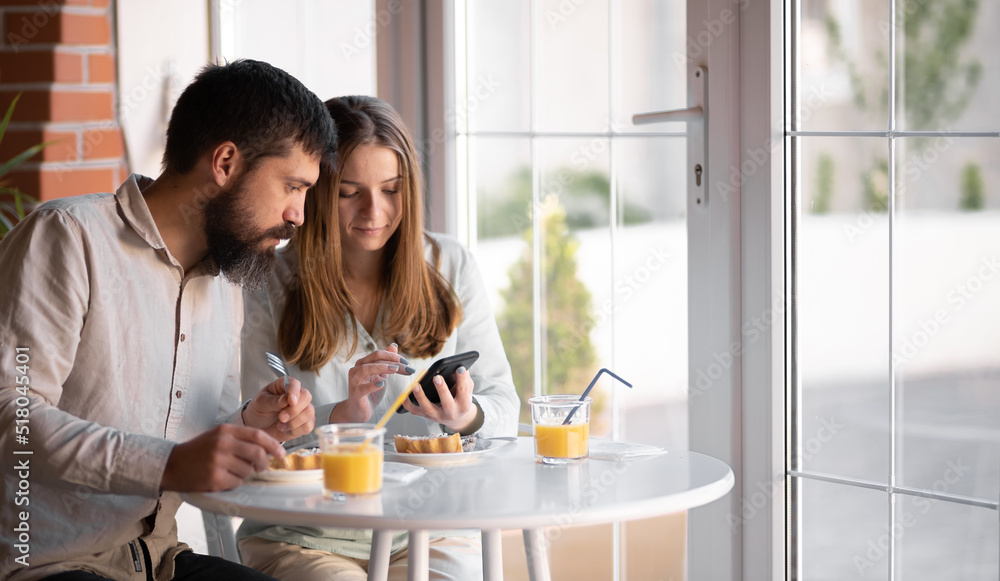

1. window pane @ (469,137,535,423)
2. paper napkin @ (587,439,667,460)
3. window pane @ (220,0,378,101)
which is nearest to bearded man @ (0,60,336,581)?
paper napkin @ (587,439,667,460)

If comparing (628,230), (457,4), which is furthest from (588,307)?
(457,4)

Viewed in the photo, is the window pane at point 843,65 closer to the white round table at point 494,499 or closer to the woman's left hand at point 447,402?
the white round table at point 494,499

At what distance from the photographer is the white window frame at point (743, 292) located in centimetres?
205

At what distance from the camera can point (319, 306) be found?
6.65 ft

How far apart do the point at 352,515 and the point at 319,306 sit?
0.78 metres

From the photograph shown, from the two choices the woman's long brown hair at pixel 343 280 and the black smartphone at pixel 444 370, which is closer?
the black smartphone at pixel 444 370

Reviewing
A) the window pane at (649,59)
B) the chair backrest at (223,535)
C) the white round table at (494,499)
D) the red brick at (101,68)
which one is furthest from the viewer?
the red brick at (101,68)

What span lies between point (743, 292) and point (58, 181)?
1.85m

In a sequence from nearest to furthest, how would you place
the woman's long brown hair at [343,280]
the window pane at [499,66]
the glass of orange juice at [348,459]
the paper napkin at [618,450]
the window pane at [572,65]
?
the glass of orange juice at [348,459]
the paper napkin at [618,450]
the woman's long brown hair at [343,280]
the window pane at [572,65]
the window pane at [499,66]

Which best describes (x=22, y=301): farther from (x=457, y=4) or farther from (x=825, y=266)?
(x=457, y=4)

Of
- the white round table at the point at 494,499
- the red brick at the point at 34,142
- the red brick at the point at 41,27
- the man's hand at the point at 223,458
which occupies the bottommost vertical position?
the white round table at the point at 494,499

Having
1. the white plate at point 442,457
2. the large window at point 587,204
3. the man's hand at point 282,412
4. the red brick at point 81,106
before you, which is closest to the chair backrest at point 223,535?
the man's hand at point 282,412

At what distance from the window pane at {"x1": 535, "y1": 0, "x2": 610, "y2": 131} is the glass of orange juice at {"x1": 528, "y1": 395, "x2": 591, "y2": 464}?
0.98 metres

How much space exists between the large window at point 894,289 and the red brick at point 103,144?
1.90 meters
